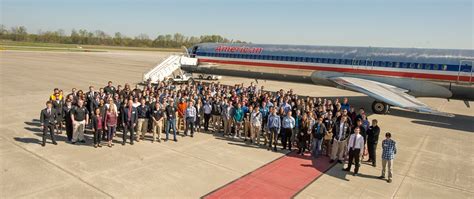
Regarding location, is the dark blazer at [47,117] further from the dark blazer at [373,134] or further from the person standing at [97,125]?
the dark blazer at [373,134]

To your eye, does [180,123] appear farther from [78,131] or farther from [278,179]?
[278,179]

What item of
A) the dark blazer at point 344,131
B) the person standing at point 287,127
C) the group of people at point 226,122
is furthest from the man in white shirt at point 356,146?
the person standing at point 287,127

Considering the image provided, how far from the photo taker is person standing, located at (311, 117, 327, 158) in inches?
382

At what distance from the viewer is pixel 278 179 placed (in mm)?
8148

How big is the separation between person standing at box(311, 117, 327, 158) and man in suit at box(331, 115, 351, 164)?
0.36 meters

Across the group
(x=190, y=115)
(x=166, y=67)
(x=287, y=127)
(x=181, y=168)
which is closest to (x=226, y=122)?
(x=190, y=115)

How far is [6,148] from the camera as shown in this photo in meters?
9.46

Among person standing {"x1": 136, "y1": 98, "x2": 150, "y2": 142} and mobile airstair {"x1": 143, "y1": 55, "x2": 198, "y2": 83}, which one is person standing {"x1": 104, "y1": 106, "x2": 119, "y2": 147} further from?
mobile airstair {"x1": 143, "y1": 55, "x2": 198, "y2": 83}

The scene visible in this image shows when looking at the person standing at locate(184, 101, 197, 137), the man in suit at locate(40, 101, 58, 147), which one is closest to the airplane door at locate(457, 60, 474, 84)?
the person standing at locate(184, 101, 197, 137)

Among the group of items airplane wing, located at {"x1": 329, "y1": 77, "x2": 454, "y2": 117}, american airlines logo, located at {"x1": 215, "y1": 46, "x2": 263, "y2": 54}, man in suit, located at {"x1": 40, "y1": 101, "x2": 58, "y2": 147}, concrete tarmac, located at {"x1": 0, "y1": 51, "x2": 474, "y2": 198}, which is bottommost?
concrete tarmac, located at {"x1": 0, "y1": 51, "x2": 474, "y2": 198}

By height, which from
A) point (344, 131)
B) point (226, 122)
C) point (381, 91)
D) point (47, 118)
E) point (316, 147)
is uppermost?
point (381, 91)

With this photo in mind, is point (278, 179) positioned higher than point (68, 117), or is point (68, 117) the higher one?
point (68, 117)

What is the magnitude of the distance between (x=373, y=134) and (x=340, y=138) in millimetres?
926

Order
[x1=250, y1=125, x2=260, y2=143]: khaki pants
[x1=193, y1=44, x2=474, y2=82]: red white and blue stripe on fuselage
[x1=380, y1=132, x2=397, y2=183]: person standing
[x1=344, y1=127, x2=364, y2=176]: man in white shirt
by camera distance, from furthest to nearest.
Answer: [x1=193, y1=44, x2=474, y2=82]: red white and blue stripe on fuselage
[x1=250, y1=125, x2=260, y2=143]: khaki pants
[x1=344, y1=127, x2=364, y2=176]: man in white shirt
[x1=380, y1=132, x2=397, y2=183]: person standing
